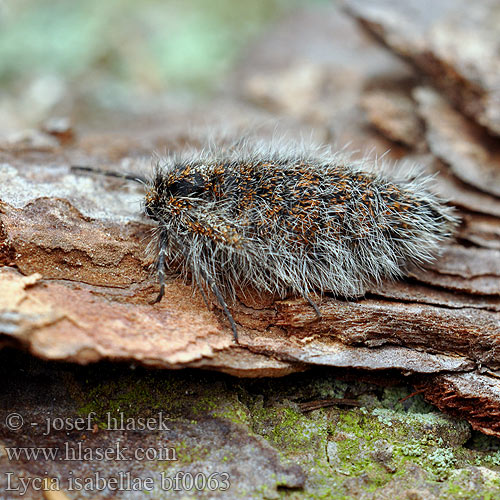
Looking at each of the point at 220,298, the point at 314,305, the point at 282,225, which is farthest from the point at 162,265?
the point at 314,305

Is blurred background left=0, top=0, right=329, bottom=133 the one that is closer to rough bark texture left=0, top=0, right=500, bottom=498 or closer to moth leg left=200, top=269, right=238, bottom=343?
rough bark texture left=0, top=0, right=500, bottom=498

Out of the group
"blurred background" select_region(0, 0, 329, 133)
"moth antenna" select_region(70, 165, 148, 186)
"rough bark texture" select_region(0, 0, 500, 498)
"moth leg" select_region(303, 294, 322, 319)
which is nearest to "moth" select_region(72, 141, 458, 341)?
"moth leg" select_region(303, 294, 322, 319)

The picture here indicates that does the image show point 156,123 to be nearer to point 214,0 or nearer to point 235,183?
point 235,183

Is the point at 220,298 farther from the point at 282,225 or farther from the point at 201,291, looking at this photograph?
the point at 282,225

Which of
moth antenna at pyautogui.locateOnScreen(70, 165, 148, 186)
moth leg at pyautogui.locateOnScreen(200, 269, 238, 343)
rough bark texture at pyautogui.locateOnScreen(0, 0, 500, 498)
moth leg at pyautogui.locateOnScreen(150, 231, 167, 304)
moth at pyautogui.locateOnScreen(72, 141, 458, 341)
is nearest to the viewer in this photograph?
rough bark texture at pyautogui.locateOnScreen(0, 0, 500, 498)

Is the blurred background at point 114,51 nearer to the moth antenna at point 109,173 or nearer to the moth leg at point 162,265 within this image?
the moth antenna at point 109,173

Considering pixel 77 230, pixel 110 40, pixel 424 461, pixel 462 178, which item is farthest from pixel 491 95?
pixel 110 40

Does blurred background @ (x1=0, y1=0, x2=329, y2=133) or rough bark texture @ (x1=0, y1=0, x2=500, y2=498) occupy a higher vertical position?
blurred background @ (x1=0, y1=0, x2=329, y2=133)
